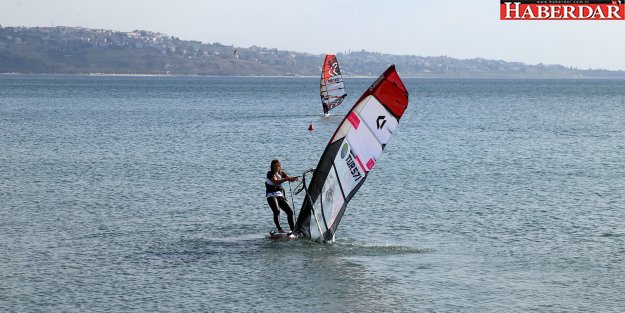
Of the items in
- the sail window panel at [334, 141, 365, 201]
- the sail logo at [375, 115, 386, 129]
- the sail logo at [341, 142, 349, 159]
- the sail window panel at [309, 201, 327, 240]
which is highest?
the sail logo at [375, 115, 386, 129]

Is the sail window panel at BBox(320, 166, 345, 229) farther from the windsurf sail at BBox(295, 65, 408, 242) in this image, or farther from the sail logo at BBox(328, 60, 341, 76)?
the sail logo at BBox(328, 60, 341, 76)

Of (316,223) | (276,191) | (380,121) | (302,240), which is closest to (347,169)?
(380,121)

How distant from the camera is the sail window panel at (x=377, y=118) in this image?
1966 centimetres

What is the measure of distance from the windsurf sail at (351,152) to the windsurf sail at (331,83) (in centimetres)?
5516

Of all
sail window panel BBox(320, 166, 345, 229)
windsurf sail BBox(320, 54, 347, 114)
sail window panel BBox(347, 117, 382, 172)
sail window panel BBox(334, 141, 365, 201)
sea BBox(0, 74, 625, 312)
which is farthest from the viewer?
windsurf sail BBox(320, 54, 347, 114)

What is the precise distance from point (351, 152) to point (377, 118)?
90 centimetres

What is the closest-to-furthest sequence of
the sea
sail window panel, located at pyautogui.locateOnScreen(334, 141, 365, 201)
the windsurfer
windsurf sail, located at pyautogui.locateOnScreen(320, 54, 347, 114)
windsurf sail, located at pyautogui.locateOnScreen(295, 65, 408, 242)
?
the sea < windsurf sail, located at pyautogui.locateOnScreen(295, 65, 408, 242) < sail window panel, located at pyautogui.locateOnScreen(334, 141, 365, 201) < the windsurfer < windsurf sail, located at pyautogui.locateOnScreen(320, 54, 347, 114)

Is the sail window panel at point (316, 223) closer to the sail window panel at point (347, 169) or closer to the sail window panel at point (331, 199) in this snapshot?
the sail window panel at point (331, 199)

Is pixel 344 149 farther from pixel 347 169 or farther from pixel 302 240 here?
pixel 302 240

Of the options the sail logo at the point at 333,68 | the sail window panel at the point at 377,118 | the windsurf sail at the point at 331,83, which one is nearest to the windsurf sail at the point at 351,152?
the sail window panel at the point at 377,118

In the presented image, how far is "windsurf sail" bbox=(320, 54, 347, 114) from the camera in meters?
76.1

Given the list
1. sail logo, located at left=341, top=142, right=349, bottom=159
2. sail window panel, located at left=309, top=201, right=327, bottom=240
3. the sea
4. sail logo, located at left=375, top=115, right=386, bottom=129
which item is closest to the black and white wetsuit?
the sea

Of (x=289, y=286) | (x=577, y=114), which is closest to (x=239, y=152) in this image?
(x=289, y=286)

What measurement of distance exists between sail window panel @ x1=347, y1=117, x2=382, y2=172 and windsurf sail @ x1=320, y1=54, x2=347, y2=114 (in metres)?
55.5
